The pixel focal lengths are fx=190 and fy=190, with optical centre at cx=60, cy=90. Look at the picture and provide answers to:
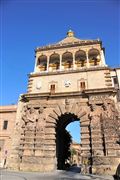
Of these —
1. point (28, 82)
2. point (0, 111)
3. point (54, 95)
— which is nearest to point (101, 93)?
point (54, 95)

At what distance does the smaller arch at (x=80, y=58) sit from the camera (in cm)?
2523

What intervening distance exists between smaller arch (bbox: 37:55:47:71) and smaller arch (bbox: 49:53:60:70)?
2.61 ft

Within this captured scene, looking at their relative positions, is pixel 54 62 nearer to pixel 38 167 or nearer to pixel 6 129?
pixel 6 129

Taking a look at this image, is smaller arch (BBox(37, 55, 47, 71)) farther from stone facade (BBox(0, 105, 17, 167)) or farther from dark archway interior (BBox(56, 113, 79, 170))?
dark archway interior (BBox(56, 113, 79, 170))

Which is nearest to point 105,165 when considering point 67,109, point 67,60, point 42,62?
point 67,109

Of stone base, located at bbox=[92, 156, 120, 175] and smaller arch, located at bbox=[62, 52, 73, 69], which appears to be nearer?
stone base, located at bbox=[92, 156, 120, 175]

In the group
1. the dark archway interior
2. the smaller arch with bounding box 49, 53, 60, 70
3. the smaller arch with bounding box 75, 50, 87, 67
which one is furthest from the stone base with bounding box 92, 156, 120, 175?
the smaller arch with bounding box 49, 53, 60, 70

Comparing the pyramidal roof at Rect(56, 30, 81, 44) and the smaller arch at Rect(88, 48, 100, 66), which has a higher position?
the pyramidal roof at Rect(56, 30, 81, 44)

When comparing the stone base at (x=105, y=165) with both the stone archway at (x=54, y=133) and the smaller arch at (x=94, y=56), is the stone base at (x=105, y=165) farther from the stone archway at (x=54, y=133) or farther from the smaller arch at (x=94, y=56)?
the smaller arch at (x=94, y=56)

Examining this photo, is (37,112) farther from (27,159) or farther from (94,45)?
(94,45)

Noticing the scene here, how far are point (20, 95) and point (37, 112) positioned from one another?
383 centimetres

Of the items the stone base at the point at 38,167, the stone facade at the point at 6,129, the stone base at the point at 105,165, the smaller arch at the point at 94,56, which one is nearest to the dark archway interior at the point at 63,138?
the stone base at the point at 38,167

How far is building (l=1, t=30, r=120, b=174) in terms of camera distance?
18.8m

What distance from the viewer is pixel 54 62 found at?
26.7m
